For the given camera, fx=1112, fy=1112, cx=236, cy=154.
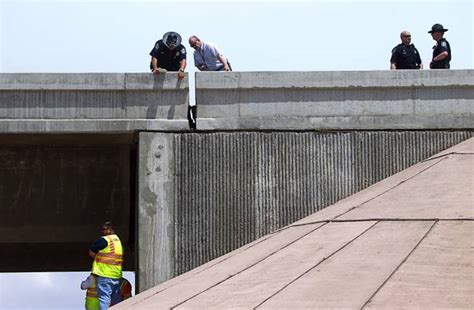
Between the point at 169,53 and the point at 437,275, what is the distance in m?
6.48

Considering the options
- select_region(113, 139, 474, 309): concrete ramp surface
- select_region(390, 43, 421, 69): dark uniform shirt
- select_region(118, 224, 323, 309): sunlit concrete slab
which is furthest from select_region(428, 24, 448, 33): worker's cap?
select_region(118, 224, 323, 309): sunlit concrete slab

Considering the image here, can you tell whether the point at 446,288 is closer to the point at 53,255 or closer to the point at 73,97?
the point at 73,97

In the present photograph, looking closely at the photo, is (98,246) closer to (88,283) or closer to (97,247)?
(97,247)

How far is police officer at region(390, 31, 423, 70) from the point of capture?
15.9 m

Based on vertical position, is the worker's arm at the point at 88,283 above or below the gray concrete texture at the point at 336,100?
below

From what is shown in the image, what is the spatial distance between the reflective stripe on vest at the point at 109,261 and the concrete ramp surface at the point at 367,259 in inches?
45.0

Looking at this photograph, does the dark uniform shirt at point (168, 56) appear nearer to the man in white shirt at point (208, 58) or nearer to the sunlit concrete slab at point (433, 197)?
the man in white shirt at point (208, 58)

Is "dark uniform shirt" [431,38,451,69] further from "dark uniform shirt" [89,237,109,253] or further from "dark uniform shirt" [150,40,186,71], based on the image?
"dark uniform shirt" [89,237,109,253]

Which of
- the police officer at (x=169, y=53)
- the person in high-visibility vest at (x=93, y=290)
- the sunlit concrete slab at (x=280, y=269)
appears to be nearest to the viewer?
the sunlit concrete slab at (x=280, y=269)

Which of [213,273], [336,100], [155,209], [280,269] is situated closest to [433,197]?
[280,269]

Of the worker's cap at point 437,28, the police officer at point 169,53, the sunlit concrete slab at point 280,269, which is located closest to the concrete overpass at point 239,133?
the police officer at point 169,53

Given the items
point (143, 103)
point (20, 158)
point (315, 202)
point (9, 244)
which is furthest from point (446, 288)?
point (9, 244)

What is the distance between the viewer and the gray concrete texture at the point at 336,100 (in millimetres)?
14461

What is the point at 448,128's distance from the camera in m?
14.8
